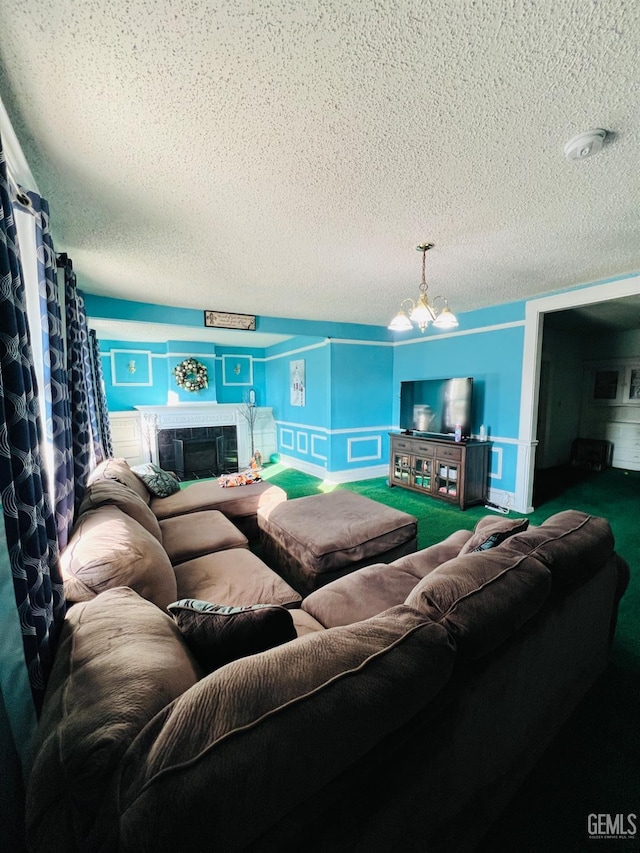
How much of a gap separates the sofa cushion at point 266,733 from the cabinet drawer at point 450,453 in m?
3.45

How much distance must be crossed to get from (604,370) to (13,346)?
7776 mm

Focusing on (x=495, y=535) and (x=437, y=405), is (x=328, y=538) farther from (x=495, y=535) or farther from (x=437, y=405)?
(x=437, y=405)

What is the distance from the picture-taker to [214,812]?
471 mm

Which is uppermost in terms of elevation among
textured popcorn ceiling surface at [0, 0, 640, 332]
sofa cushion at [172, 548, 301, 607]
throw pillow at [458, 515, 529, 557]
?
textured popcorn ceiling surface at [0, 0, 640, 332]

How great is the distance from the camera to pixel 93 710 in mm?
625

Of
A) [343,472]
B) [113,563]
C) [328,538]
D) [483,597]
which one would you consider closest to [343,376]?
[343,472]

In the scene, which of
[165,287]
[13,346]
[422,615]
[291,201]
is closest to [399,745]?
[422,615]

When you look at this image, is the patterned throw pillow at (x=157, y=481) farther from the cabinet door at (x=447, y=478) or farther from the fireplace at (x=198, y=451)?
the cabinet door at (x=447, y=478)

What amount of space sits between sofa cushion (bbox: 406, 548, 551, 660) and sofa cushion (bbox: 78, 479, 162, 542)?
5.04 feet

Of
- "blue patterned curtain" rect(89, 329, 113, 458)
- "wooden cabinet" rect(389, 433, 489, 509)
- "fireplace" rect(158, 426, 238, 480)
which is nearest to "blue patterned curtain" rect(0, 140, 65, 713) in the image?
"blue patterned curtain" rect(89, 329, 113, 458)

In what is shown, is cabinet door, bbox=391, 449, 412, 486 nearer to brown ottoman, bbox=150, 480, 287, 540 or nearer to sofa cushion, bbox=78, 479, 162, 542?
brown ottoman, bbox=150, 480, 287, 540

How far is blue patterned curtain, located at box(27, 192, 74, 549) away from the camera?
1.47 meters

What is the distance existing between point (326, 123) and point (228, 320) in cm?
→ 311

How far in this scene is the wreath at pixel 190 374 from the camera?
19.0 ft
